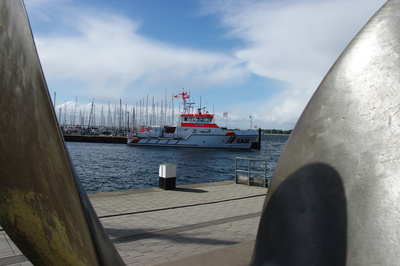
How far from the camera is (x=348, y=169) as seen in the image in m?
1.83

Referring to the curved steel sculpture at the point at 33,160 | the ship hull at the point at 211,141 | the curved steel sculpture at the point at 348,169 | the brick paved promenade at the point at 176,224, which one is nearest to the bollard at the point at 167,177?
Result: the brick paved promenade at the point at 176,224

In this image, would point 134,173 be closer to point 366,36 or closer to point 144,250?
point 144,250

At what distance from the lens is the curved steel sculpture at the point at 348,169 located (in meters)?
1.62

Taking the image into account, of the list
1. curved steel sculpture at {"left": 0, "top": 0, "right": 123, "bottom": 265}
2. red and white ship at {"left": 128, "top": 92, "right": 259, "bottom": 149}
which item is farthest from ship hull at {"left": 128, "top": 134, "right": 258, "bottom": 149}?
curved steel sculpture at {"left": 0, "top": 0, "right": 123, "bottom": 265}

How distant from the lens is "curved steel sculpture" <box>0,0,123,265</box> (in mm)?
1875

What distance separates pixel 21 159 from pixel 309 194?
1.78m

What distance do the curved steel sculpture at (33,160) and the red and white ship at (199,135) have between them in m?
41.9

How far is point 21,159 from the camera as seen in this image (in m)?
1.91

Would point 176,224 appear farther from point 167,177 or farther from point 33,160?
point 33,160

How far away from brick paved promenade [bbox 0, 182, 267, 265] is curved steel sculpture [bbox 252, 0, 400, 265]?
203 cm

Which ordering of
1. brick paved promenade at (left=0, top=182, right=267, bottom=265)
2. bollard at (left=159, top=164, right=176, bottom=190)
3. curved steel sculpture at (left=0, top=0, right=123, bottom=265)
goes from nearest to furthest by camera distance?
curved steel sculpture at (left=0, top=0, right=123, bottom=265) → brick paved promenade at (left=0, top=182, right=267, bottom=265) → bollard at (left=159, top=164, right=176, bottom=190)

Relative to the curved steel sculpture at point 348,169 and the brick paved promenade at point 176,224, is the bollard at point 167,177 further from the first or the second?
the curved steel sculpture at point 348,169

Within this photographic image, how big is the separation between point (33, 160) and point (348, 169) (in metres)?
1.84

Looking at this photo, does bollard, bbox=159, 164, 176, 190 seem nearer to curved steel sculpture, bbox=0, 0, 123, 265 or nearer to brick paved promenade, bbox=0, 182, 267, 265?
brick paved promenade, bbox=0, 182, 267, 265
